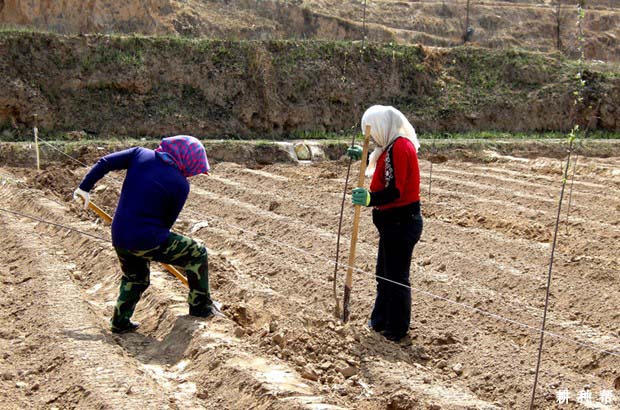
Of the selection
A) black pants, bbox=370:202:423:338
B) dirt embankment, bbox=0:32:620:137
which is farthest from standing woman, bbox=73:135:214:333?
dirt embankment, bbox=0:32:620:137

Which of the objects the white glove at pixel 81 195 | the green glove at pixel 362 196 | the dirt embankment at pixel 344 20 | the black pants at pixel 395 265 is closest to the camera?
the green glove at pixel 362 196

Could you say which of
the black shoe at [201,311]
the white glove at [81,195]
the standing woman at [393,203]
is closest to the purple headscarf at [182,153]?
the white glove at [81,195]

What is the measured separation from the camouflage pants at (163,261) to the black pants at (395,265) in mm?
1257

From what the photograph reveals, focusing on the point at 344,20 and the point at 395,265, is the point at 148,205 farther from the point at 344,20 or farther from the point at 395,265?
the point at 344,20

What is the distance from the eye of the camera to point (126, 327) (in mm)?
5262

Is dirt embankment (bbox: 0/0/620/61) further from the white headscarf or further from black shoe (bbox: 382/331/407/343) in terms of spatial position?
black shoe (bbox: 382/331/407/343)

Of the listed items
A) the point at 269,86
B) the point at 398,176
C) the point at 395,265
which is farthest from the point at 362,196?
the point at 269,86

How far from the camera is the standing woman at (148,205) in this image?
16.0ft

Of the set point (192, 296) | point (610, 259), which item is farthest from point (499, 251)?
point (192, 296)

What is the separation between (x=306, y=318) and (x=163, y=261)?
1065 mm

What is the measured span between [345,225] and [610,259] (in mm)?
3027

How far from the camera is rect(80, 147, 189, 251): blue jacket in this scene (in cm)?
487

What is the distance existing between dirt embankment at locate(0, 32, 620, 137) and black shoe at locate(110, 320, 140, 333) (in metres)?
12.1

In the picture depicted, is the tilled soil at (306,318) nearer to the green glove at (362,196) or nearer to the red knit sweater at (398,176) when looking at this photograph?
the red knit sweater at (398,176)
